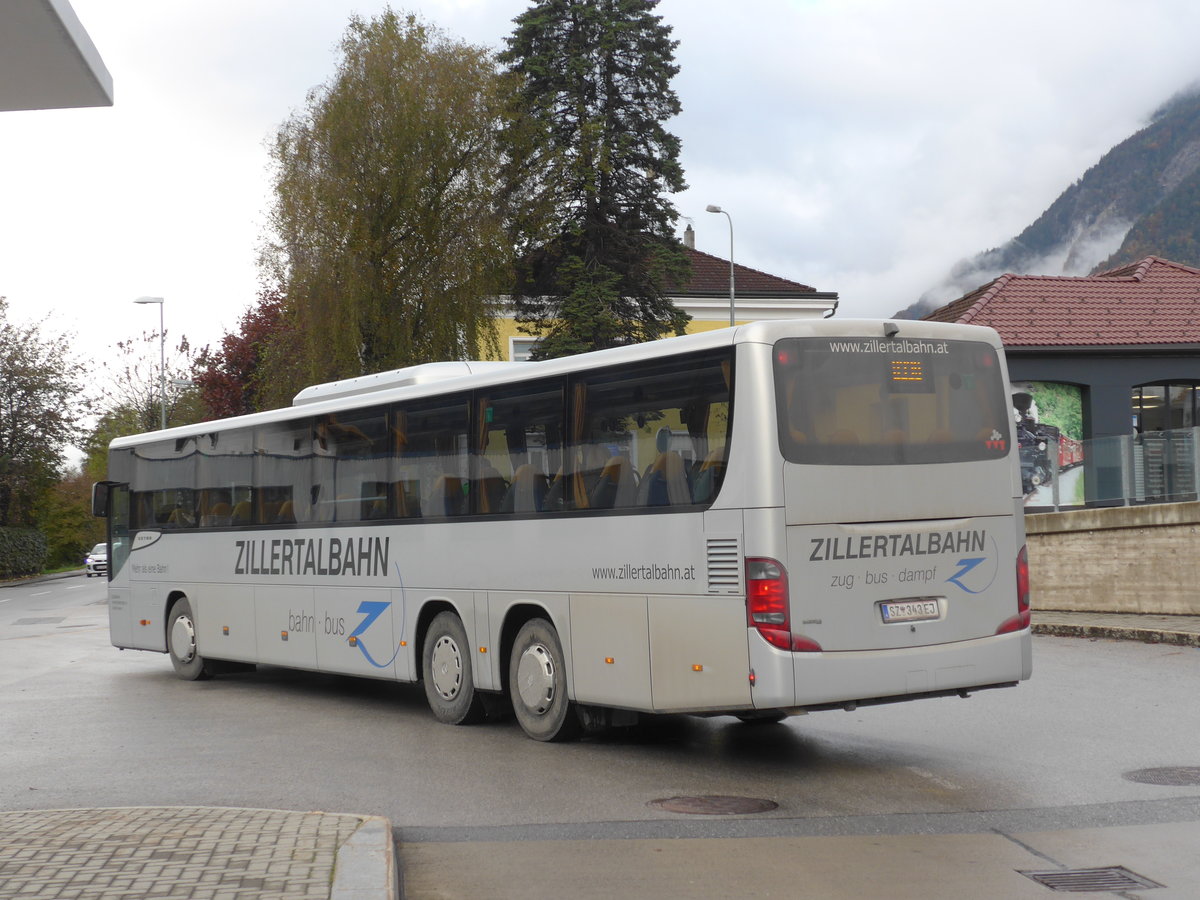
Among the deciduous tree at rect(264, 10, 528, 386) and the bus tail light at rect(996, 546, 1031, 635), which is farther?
the deciduous tree at rect(264, 10, 528, 386)

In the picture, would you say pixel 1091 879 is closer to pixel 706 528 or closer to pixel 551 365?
pixel 706 528

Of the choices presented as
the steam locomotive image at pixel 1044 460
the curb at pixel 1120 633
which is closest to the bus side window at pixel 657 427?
the curb at pixel 1120 633

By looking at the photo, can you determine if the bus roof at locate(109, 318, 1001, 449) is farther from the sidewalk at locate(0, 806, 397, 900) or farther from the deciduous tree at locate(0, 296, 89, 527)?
the deciduous tree at locate(0, 296, 89, 527)

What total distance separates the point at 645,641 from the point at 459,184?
3216 centimetres

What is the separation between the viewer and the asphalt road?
8.40 m

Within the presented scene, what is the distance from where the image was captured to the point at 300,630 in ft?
49.5

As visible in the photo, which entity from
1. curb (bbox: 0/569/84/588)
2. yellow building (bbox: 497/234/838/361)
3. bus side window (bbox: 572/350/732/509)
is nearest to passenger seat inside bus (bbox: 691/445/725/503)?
bus side window (bbox: 572/350/732/509)

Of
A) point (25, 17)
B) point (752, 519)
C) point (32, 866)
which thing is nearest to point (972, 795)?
point (752, 519)

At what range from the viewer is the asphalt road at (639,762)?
331 inches

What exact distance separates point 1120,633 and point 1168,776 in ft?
34.7

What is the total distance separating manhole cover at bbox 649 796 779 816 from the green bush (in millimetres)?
60993

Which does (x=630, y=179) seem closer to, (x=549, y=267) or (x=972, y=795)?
(x=549, y=267)

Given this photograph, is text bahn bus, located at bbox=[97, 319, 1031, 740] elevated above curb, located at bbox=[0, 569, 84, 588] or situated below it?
above

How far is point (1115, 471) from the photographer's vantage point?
23781 millimetres
